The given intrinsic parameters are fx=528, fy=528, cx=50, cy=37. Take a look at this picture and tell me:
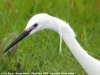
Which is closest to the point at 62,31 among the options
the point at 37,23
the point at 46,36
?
the point at 37,23

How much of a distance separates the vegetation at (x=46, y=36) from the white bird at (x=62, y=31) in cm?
48

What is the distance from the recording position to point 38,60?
4.44m

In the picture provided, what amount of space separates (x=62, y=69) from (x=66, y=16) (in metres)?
0.91

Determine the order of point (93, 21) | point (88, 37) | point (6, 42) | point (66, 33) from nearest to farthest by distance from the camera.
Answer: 1. point (66, 33)
2. point (6, 42)
3. point (88, 37)
4. point (93, 21)

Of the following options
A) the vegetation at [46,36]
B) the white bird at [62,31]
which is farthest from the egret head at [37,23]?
the vegetation at [46,36]

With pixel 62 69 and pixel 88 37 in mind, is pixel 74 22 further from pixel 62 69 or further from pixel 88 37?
pixel 62 69

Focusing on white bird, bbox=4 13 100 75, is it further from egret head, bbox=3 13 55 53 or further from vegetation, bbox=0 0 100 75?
vegetation, bbox=0 0 100 75

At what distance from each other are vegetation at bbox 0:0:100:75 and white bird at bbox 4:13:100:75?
48cm

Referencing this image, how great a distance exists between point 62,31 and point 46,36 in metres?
1.26

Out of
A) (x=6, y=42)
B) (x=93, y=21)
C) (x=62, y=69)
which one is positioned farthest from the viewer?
(x=93, y=21)

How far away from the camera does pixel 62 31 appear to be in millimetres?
3494

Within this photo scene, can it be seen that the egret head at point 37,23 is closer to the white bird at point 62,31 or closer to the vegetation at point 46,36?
the white bird at point 62,31

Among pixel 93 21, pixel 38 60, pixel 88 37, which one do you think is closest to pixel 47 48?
pixel 38 60

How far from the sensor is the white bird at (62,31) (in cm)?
341
